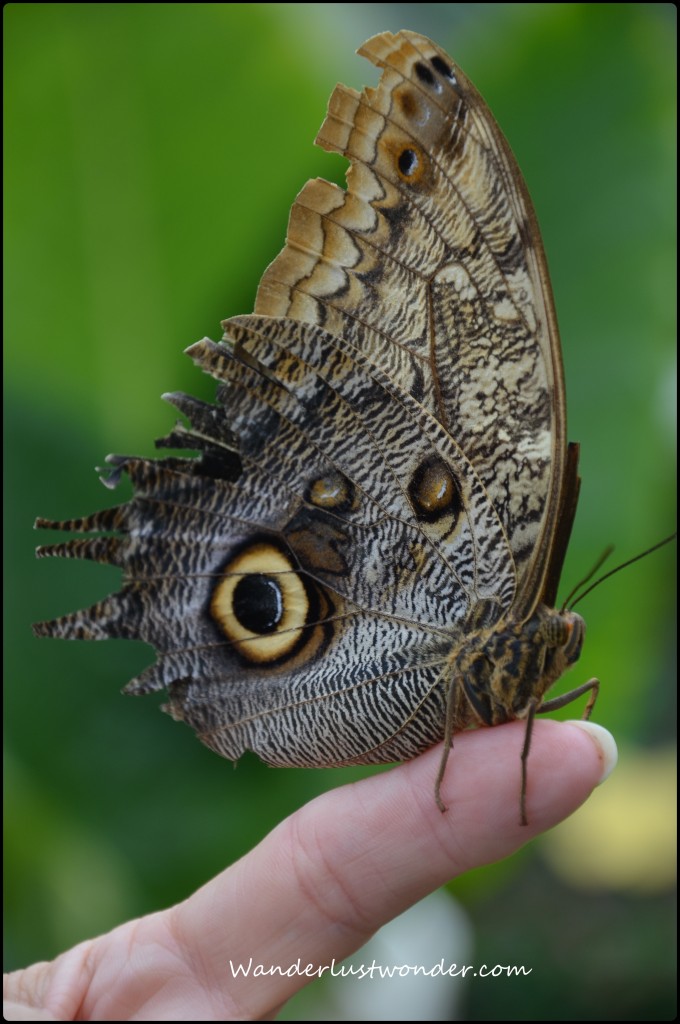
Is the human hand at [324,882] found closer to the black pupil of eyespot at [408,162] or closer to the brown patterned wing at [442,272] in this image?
the brown patterned wing at [442,272]

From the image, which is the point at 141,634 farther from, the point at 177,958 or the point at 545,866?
the point at 545,866

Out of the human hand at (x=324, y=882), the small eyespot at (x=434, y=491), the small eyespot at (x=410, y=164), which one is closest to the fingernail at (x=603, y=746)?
the human hand at (x=324, y=882)

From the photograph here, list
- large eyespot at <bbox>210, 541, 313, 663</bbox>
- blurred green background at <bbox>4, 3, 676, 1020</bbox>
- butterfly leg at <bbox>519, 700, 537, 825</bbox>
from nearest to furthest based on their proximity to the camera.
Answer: butterfly leg at <bbox>519, 700, 537, 825</bbox>, large eyespot at <bbox>210, 541, 313, 663</bbox>, blurred green background at <bbox>4, 3, 676, 1020</bbox>

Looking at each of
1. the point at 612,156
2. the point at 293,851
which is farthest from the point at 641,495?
the point at 293,851

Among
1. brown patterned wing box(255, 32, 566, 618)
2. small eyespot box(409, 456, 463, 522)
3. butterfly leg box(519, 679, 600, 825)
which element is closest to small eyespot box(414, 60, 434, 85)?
brown patterned wing box(255, 32, 566, 618)

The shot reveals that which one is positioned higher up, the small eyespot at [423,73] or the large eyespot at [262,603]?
the small eyespot at [423,73]

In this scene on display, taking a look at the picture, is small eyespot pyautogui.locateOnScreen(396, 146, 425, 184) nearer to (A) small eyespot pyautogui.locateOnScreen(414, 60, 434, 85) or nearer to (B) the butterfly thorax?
(A) small eyespot pyautogui.locateOnScreen(414, 60, 434, 85)

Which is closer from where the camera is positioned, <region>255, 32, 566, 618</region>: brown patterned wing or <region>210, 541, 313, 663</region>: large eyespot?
<region>255, 32, 566, 618</region>: brown patterned wing
